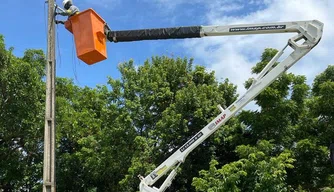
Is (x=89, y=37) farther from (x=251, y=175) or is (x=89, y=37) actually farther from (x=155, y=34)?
(x=251, y=175)

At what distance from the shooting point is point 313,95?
46.9 feet

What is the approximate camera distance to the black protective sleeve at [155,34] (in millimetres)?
7508

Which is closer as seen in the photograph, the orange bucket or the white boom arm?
the orange bucket

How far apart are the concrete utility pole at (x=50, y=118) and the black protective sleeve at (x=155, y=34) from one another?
72.2 inches

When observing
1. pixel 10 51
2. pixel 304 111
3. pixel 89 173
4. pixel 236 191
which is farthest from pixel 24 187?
pixel 304 111

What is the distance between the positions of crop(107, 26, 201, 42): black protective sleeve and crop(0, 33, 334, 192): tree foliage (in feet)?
15.5

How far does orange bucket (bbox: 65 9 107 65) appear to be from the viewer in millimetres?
6824

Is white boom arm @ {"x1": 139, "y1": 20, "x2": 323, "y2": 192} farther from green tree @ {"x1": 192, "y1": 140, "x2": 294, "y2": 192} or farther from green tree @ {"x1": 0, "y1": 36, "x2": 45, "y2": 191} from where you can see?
green tree @ {"x1": 0, "y1": 36, "x2": 45, "y2": 191}

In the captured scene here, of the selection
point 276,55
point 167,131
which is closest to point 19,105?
point 167,131

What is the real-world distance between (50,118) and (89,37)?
2.33 m

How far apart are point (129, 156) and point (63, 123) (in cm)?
291

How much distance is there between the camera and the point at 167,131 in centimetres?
1448

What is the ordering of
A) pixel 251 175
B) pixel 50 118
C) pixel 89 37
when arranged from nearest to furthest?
1. pixel 89 37
2. pixel 50 118
3. pixel 251 175

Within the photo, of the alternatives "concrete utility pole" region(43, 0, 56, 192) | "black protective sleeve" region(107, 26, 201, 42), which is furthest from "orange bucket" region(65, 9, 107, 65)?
"concrete utility pole" region(43, 0, 56, 192)
